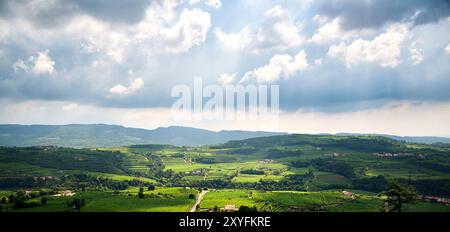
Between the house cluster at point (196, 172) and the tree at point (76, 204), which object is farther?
the house cluster at point (196, 172)

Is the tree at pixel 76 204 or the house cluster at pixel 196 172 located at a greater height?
the tree at pixel 76 204

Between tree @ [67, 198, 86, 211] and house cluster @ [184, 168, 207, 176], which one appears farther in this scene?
house cluster @ [184, 168, 207, 176]

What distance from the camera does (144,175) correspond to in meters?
173

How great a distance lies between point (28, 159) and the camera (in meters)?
181

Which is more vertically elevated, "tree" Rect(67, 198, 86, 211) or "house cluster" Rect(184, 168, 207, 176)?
"tree" Rect(67, 198, 86, 211)

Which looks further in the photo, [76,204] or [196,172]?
[196,172]

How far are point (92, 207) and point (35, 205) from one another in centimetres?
1485

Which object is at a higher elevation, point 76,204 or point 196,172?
point 76,204

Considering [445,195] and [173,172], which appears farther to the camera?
[173,172]

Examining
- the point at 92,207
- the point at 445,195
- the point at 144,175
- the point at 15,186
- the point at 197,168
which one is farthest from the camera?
the point at 197,168
